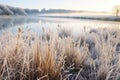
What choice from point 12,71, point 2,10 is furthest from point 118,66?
point 2,10

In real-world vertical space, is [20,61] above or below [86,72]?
above

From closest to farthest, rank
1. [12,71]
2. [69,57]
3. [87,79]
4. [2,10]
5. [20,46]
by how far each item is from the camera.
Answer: [12,71]
[20,46]
[87,79]
[69,57]
[2,10]

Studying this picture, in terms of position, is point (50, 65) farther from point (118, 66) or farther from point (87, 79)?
point (118, 66)

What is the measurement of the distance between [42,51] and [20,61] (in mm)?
215

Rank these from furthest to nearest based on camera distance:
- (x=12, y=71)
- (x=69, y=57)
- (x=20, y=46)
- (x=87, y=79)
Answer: (x=69, y=57) < (x=87, y=79) < (x=20, y=46) < (x=12, y=71)

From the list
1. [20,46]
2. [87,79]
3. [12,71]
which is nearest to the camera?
[12,71]

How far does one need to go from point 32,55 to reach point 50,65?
10.6 inches

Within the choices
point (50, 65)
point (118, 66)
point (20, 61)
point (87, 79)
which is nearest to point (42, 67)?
point (50, 65)

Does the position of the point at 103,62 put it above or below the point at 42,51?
below

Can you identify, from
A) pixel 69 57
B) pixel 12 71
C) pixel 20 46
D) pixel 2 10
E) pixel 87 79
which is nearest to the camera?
pixel 12 71

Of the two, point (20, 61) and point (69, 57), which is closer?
point (20, 61)

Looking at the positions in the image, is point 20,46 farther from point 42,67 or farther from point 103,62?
point 103,62

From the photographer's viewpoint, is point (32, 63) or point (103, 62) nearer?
point (32, 63)

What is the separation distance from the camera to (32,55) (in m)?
2.39
